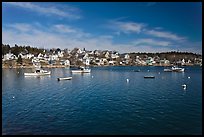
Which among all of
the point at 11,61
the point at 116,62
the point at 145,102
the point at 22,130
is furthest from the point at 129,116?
the point at 116,62

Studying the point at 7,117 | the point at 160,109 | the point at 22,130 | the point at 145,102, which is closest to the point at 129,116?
the point at 160,109

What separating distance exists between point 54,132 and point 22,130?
64.2 inches

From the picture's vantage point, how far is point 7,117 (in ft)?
46.3

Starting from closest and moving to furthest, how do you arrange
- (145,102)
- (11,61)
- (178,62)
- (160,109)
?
(160,109) → (145,102) → (11,61) → (178,62)

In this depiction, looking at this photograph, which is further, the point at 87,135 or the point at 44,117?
the point at 44,117

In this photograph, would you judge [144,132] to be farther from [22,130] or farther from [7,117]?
[7,117]

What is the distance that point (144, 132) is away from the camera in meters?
11.2

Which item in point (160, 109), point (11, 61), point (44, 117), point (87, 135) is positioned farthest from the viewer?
point (11, 61)

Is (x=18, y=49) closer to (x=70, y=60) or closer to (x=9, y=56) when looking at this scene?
(x=9, y=56)

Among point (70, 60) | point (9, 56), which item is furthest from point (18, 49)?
point (70, 60)

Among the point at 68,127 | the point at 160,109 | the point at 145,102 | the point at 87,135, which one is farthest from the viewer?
the point at 145,102

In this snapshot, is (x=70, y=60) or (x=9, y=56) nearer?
(x=9, y=56)

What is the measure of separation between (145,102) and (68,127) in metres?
8.32

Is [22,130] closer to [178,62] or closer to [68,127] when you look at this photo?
[68,127]
